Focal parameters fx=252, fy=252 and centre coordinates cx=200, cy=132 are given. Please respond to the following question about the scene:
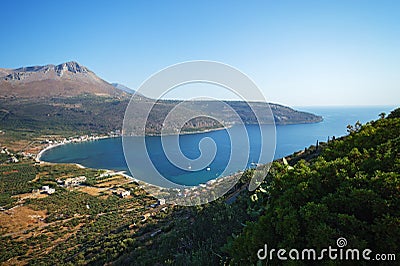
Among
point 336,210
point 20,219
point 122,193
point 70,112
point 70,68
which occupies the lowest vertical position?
point 20,219

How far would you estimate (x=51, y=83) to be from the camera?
130750mm

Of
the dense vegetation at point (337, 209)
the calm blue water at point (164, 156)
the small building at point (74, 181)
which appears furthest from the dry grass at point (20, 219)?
the dense vegetation at point (337, 209)

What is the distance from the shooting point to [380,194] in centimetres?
282

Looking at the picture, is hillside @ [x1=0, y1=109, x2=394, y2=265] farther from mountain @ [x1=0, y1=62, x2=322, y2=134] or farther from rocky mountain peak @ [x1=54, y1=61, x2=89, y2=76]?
rocky mountain peak @ [x1=54, y1=61, x2=89, y2=76]

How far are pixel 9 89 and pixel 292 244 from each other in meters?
143

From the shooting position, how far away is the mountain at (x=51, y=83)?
11425 centimetres

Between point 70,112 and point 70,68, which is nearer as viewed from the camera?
point 70,112

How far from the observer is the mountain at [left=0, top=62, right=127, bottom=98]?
375 ft

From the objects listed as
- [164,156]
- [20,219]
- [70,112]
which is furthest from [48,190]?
[70,112]

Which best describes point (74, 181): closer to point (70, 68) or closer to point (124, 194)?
point (124, 194)

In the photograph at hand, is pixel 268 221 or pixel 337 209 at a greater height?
pixel 337 209
